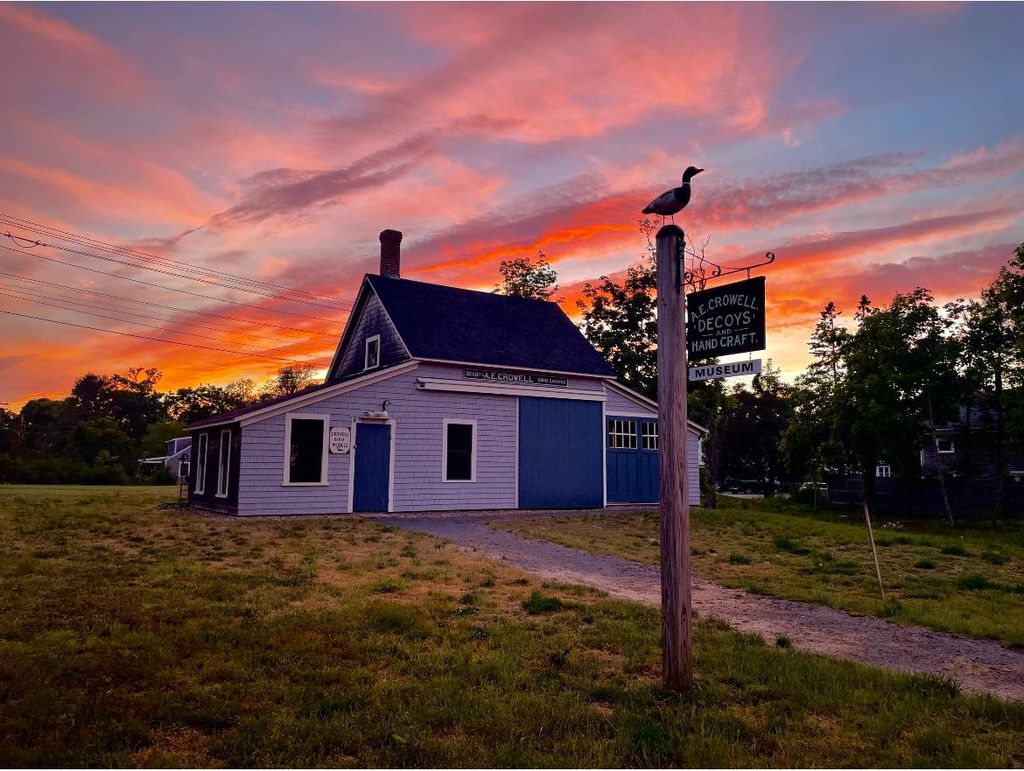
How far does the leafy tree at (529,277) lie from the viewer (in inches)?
1742

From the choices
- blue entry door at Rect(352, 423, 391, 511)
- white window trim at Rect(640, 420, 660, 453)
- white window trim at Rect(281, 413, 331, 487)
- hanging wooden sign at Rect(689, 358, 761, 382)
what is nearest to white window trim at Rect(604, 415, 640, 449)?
white window trim at Rect(640, 420, 660, 453)

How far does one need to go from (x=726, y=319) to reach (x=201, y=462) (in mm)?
20670

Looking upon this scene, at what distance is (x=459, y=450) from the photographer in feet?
70.9

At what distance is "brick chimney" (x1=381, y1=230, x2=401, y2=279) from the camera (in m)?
27.0

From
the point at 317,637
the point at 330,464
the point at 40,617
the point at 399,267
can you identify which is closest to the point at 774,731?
the point at 317,637

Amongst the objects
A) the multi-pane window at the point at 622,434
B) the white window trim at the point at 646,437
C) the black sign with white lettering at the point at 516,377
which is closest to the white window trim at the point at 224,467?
the black sign with white lettering at the point at 516,377

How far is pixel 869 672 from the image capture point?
5387 millimetres

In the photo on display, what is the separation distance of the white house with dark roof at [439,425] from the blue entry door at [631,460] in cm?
5

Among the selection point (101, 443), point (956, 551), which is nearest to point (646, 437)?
point (956, 551)

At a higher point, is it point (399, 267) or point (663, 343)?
point (399, 267)

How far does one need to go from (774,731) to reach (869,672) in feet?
5.37

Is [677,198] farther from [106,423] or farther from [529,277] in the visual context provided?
[106,423]

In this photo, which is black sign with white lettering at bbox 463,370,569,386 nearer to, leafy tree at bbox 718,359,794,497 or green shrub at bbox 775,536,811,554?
green shrub at bbox 775,536,811,554

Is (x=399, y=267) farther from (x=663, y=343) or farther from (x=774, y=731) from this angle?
(x=774, y=731)
